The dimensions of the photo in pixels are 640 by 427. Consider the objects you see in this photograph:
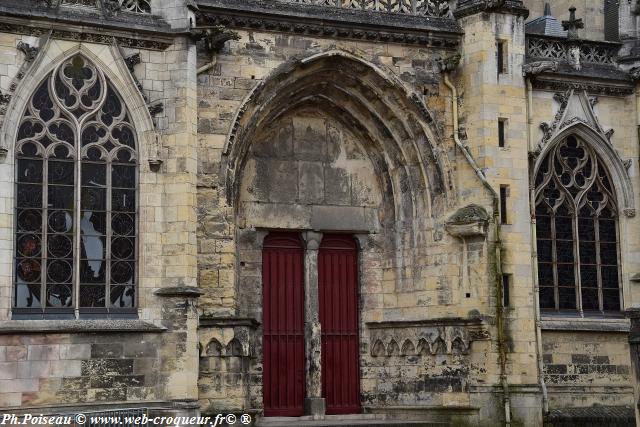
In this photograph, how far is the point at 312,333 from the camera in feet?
66.4

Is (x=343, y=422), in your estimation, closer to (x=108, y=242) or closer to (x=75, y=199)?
(x=108, y=242)

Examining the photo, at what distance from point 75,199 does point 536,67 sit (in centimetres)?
795

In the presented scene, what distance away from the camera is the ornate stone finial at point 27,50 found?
56.1ft

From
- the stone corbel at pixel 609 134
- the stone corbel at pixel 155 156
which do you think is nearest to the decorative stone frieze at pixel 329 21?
the stone corbel at pixel 155 156

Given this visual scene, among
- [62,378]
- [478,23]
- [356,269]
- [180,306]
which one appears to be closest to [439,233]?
[356,269]

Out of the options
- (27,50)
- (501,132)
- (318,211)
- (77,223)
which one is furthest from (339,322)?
(27,50)

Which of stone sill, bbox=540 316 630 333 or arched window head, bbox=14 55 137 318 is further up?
arched window head, bbox=14 55 137 318

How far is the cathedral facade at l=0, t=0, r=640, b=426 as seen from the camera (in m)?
17.2

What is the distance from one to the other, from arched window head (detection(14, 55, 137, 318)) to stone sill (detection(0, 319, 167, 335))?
224 mm

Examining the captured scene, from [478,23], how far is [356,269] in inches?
181

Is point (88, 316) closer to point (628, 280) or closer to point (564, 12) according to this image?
point (628, 280)

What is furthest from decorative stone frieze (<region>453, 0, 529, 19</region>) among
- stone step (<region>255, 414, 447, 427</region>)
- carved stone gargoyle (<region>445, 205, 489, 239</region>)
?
stone step (<region>255, 414, 447, 427</region>)

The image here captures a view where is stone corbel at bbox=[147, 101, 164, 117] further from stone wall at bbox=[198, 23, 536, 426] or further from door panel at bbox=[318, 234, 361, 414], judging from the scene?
door panel at bbox=[318, 234, 361, 414]

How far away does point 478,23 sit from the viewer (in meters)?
20.3
